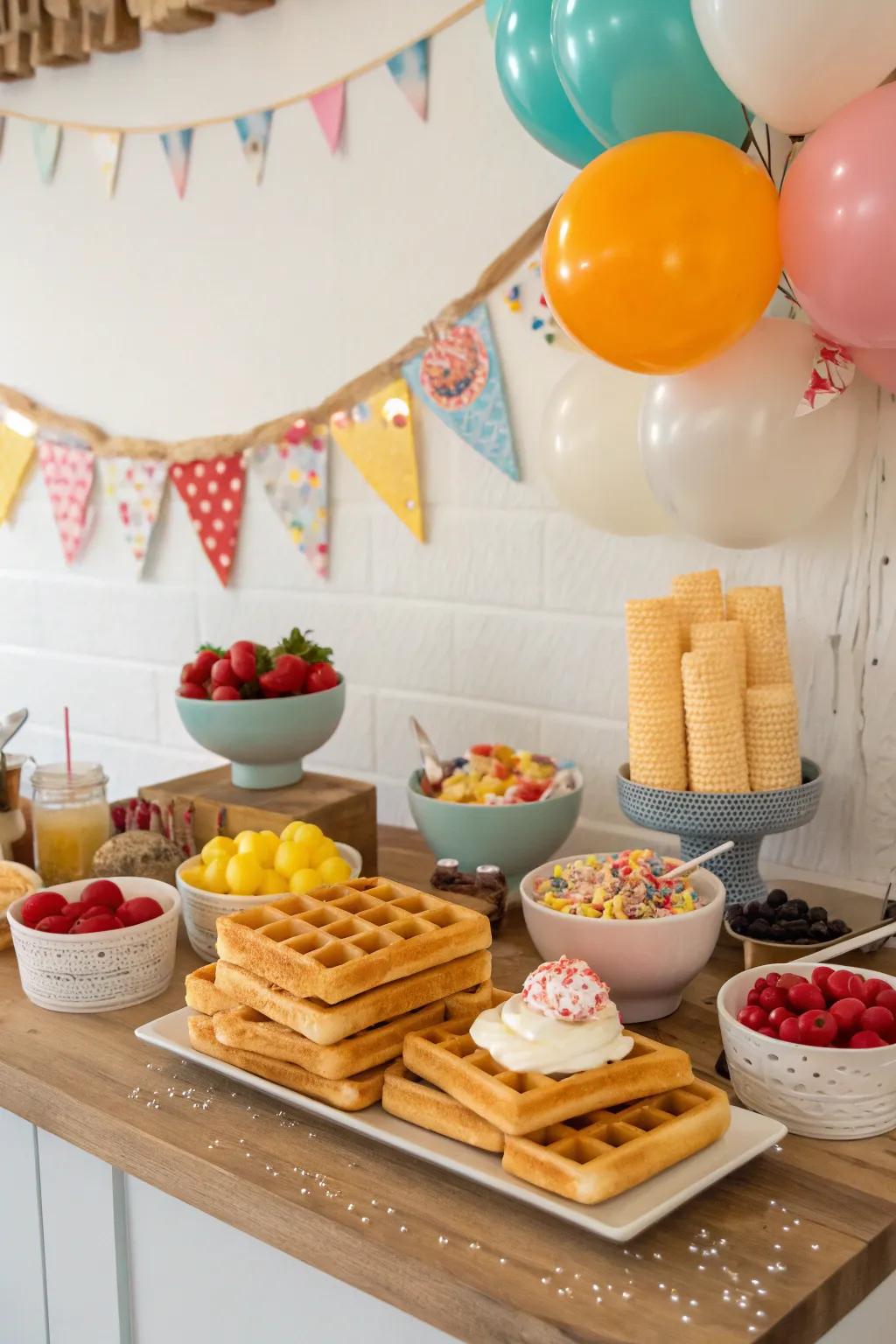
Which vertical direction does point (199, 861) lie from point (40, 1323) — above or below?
above

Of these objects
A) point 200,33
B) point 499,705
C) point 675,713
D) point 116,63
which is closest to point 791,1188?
point 675,713

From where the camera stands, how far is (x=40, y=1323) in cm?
122

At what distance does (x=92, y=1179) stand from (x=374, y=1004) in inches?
12.1

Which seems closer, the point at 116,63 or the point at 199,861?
the point at 199,861

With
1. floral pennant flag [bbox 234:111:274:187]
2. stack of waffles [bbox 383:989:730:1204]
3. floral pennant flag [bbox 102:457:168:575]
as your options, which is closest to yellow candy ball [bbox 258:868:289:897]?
stack of waffles [bbox 383:989:730:1204]

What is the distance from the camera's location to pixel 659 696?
1361mm

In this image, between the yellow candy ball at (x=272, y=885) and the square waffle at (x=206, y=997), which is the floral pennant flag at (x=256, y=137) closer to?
the yellow candy ball at (x=272, y=885)

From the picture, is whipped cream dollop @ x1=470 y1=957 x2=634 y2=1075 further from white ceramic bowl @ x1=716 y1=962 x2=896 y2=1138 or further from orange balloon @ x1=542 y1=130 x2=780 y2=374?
orange balloon @ x1=542 y1=130 x2=780 y2=374

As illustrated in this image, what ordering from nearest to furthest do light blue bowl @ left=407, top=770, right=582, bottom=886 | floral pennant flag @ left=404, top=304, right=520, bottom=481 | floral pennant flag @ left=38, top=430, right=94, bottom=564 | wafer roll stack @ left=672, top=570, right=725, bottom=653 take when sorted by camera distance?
wafer roll stack @ left=672, top=570, right=725, bottom=653 < light blue bowl @ left=407, top=770, right=582, bottom=886 < floral pennant flag @ left=404, top=304, right=520, bottom=481 < floral pennant flag @ left=38, top=430, right=94, bottom=564

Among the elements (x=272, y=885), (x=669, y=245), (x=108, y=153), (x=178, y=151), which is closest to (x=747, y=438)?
(x=669, y=245)

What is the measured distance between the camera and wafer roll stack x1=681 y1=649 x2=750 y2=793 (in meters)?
1.33

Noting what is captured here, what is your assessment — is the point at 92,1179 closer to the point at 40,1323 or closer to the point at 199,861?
the point at 40,1323

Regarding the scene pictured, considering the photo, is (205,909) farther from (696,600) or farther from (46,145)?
(46,145)

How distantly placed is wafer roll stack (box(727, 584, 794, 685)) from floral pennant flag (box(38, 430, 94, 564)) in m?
1.27
